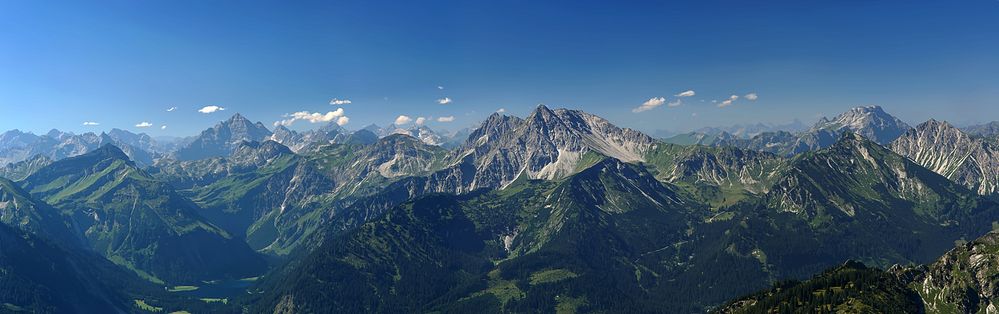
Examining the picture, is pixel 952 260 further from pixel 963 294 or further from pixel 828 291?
pixel 828 291

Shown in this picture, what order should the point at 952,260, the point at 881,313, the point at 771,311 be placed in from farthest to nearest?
the point at 952,260 < the point at 771,311 < the point at 881,313

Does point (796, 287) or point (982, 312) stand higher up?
point (796, 287)

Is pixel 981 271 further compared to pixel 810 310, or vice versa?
pixel 981 271

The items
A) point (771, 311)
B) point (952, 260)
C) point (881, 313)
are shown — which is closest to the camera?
point (881, 313)

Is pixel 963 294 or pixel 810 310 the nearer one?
pixel 810 310

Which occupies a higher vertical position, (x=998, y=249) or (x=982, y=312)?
(x=998, y=249)

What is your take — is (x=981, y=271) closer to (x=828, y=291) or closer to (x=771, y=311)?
(x=828, y=291)

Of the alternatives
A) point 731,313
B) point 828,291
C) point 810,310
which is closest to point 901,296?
point 828,291

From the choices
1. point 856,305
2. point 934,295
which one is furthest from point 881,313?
point 934,295

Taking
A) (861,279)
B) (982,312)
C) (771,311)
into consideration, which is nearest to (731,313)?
(771,311)
